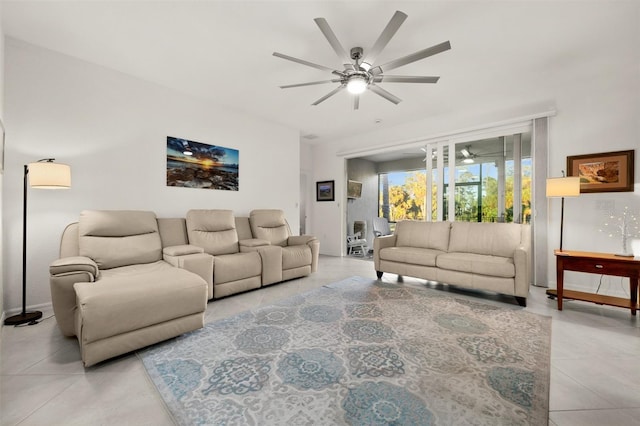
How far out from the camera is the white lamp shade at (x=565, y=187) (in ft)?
9.64

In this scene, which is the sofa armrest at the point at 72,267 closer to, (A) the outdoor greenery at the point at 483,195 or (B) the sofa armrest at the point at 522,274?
(B) the sofa armrest at the point at 522,274

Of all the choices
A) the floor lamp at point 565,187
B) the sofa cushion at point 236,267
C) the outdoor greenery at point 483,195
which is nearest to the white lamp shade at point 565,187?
the floor lamp at point 565,187

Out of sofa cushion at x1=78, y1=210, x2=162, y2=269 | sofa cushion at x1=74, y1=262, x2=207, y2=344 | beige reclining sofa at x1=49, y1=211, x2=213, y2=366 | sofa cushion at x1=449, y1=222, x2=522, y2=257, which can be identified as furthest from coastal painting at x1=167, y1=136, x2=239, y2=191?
sofa cushion at x1=449, y1=222, x2=522, y2=257

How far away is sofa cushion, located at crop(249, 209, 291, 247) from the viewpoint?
167 inches

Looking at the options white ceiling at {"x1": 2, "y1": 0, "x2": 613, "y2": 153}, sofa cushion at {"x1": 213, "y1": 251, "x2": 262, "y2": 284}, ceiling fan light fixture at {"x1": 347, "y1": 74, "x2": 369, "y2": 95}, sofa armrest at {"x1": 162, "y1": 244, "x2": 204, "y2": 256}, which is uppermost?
white ceiling at {"x1": 2, "y1": 0, "x2": 613, "y2": 153}

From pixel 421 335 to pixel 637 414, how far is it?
1124 mm

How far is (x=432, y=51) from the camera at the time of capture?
221cm

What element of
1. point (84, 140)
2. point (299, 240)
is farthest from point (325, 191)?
point (84, 140)

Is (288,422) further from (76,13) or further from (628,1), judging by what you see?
(628,1)

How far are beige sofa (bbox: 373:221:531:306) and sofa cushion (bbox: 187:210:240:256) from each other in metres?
2.14

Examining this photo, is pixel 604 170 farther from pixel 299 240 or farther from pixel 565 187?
pixel 299 240

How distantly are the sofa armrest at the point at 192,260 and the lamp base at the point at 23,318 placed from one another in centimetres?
111

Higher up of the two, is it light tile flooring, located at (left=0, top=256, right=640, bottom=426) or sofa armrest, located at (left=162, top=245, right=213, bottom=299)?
sofa armrest, located at (left=162, top=245, right=213, bottom=299)

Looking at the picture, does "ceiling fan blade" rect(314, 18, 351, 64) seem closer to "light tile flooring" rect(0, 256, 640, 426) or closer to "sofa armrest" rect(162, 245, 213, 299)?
"sofa armrest" rect(162, 245, 213, 299)
